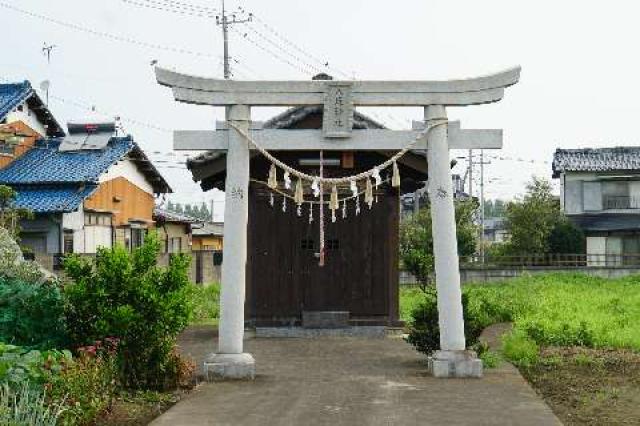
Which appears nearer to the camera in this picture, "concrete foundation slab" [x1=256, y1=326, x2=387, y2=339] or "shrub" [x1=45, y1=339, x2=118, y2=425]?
"shrub" [x1=45, y1=339, x2=118, y2=425]

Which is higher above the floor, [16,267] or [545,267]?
[16,267]

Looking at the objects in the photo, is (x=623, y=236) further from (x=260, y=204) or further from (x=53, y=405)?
(x=53, y=405)

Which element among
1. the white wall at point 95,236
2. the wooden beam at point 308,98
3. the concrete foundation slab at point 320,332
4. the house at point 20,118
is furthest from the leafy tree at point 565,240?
the wooden beam at point 308,98

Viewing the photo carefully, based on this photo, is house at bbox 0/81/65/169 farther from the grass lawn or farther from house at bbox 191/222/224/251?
house at bbox 191/222/224/251

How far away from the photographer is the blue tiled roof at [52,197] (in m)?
27.6

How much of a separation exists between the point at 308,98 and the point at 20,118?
75.1 feet

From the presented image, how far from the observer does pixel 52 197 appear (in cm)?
2834

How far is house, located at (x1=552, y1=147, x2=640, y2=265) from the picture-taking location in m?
43.5

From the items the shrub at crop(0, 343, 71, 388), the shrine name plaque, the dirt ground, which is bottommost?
the dirt ground

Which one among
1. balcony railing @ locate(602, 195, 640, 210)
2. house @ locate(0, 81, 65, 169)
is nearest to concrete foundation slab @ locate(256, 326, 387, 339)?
house @ locate(0, 81, 65, 169)

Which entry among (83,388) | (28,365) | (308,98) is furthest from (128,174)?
(83,388)

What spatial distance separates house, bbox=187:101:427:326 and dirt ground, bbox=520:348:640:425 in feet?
12.1

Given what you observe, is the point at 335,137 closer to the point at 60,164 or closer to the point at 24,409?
the point at 24,409

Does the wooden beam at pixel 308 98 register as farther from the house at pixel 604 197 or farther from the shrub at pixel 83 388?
the house at pixel 604 197
